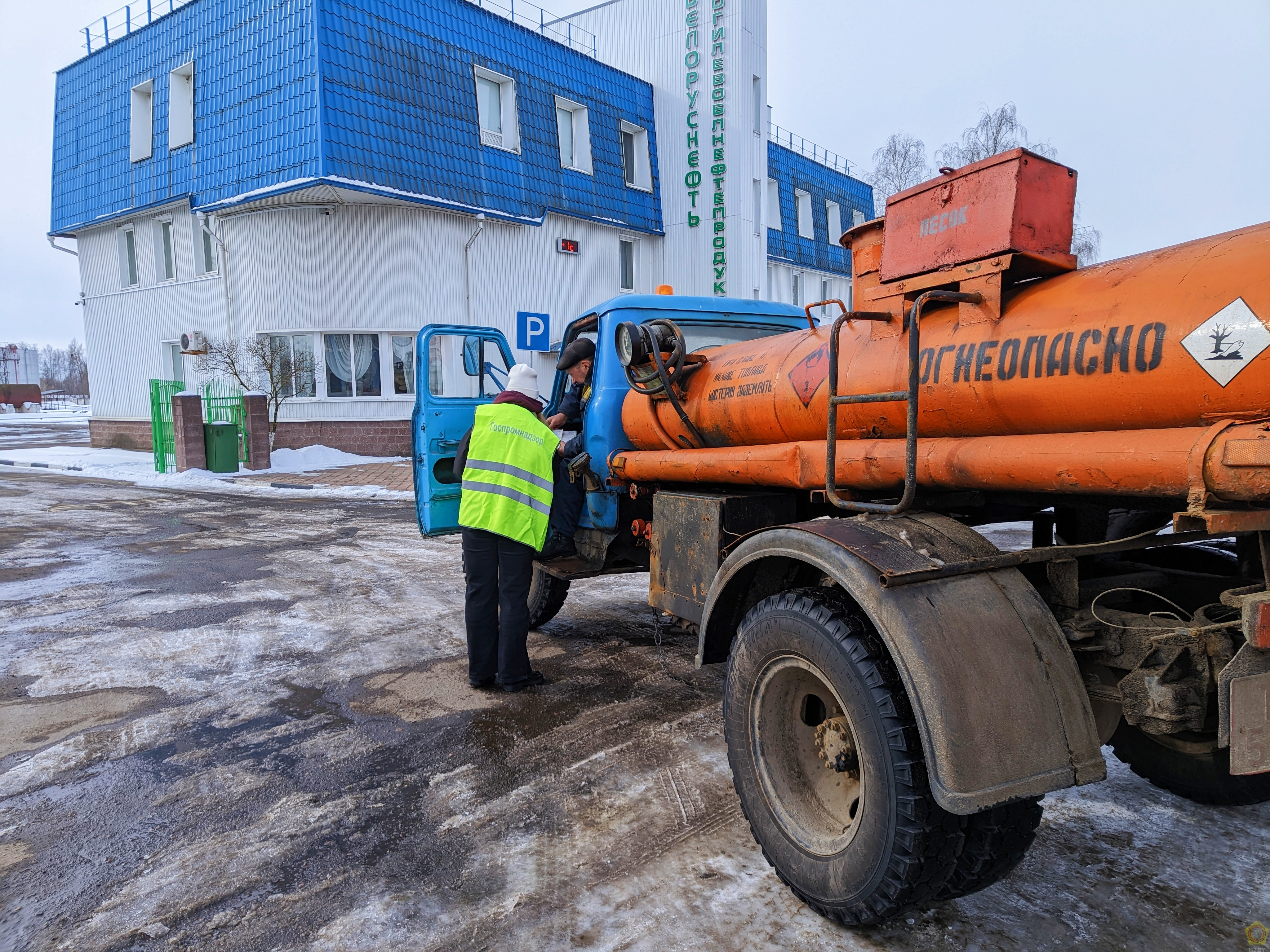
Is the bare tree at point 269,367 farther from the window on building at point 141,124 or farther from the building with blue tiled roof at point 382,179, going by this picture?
the window on building at point 141,124

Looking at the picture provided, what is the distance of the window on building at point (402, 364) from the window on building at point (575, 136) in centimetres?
611

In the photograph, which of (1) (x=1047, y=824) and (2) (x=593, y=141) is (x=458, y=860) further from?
(2) (x=593, y=141)

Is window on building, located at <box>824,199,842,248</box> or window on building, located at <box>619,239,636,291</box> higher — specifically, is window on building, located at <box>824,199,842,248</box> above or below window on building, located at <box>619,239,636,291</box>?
above

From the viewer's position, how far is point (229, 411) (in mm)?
16969

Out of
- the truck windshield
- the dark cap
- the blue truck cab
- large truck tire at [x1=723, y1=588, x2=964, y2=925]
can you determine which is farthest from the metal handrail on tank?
the dark cap

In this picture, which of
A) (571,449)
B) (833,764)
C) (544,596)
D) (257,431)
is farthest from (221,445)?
(833,764)

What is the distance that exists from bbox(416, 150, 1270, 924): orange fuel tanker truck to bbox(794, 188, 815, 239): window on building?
1080 inches

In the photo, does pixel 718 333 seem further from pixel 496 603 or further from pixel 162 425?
pixel 162 425

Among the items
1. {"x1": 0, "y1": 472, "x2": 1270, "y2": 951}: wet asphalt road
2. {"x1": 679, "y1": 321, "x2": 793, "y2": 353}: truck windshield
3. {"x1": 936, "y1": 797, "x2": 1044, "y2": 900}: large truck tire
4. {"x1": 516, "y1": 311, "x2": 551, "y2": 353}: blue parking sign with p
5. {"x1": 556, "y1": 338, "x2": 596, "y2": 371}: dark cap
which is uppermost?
{"x1": 516, "y1": 311, "x2": 551, "y2": 353}: blue parking sign with p

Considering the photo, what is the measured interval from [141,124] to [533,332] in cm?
1554

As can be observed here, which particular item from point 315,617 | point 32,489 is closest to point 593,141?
point 32,489

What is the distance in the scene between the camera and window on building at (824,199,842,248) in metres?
30.2

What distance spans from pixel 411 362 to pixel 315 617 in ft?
43.9

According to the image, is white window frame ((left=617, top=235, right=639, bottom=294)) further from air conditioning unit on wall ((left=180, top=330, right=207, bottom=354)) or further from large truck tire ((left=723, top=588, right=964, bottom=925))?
large truck tire ((left=723, top=588, right=964, bottom=925))
